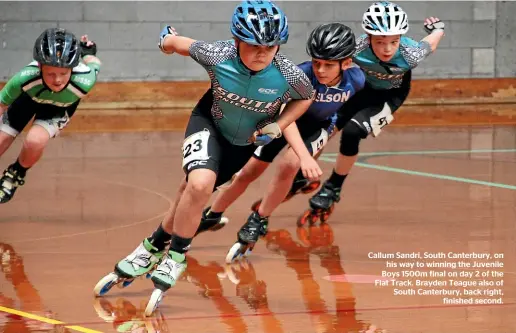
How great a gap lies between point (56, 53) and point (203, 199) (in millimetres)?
2768

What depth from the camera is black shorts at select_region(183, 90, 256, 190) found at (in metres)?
6.08

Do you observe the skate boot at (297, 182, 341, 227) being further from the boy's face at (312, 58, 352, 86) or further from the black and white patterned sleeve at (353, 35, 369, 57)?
the boy's face at (312, 58, 352, 86)

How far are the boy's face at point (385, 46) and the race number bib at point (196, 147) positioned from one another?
9.09ft

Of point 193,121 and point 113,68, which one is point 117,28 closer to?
point 113,68

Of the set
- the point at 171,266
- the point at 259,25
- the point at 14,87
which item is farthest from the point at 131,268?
the point at 14,87

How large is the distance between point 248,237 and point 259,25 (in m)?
1.97

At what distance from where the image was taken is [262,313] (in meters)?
5.93

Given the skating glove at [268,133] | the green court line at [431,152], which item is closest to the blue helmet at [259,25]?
the skating glove at [268,133]

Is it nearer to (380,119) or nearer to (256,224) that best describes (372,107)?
(380,119)

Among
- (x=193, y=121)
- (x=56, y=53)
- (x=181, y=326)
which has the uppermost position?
(x=56, y=53)

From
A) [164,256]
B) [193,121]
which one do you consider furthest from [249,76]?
[164,256]

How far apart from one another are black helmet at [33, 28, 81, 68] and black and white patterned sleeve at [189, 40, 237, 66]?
2253 mm

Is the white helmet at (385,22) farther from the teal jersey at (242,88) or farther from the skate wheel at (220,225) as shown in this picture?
the teal jersey at (242,88)

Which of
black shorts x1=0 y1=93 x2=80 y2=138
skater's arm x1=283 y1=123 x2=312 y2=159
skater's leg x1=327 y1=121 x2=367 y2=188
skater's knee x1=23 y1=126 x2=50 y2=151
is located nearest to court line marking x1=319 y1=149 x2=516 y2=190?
skater's leg x1=327 y1=121 x2=367 y2=188
